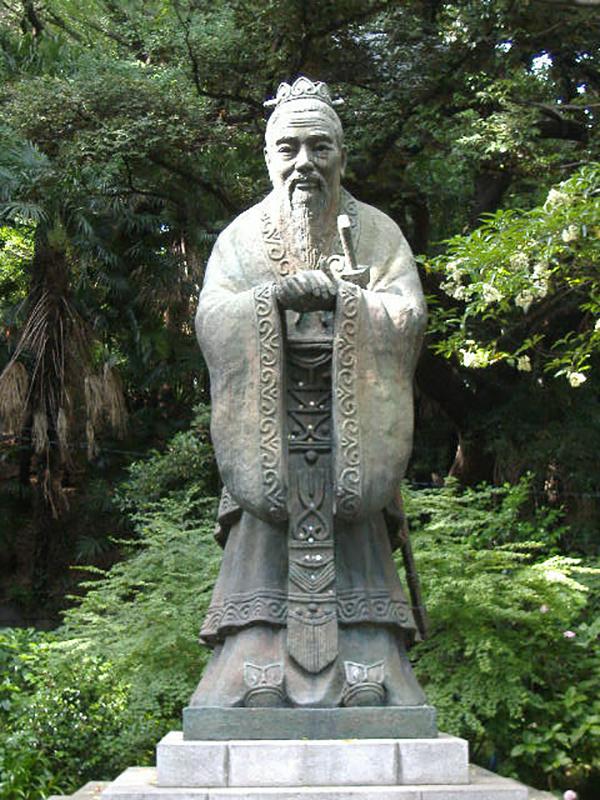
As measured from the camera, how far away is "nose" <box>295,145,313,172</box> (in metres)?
5.67

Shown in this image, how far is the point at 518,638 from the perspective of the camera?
29.3 feet

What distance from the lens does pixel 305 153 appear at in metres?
5.69

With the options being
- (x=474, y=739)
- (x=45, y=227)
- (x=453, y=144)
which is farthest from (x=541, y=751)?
(x=45, y=227)

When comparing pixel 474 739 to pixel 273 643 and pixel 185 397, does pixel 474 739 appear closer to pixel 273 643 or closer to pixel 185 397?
pixel 273 643

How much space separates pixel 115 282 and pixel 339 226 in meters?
9.64

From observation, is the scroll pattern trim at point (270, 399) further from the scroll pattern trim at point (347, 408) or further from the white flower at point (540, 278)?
the white flower at point (540, 278)

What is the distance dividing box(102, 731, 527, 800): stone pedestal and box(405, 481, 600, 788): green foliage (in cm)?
335

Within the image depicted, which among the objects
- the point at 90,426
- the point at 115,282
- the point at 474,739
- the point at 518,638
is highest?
the point at 115,282

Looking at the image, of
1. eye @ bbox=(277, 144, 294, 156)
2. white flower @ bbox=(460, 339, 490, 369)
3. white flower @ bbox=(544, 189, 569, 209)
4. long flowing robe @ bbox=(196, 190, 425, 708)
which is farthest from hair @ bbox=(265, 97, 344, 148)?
white flower @ bbox=(460, 339, 490, 369)

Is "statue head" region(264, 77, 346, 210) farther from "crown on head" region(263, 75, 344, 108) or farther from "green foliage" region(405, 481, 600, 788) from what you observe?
"green foliage" region(405, 481, 600, 788)

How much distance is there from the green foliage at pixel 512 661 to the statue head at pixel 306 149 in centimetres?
368

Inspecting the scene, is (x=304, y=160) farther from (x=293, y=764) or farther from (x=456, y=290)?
(x=456, y=290)

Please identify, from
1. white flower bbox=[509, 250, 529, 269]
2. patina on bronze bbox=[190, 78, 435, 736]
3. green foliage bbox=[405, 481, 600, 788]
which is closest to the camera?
patina on bronze bbox=[190, 78, 435, 736]

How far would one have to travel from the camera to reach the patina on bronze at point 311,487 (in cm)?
515
